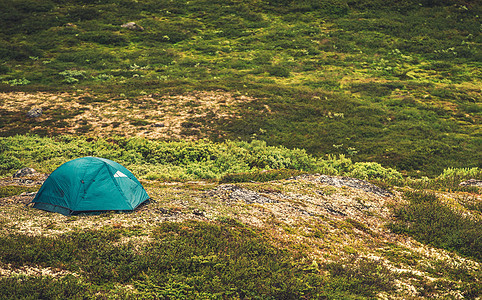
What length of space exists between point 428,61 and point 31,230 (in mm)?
48707

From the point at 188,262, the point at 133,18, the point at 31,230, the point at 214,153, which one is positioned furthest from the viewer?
the point at 133,18

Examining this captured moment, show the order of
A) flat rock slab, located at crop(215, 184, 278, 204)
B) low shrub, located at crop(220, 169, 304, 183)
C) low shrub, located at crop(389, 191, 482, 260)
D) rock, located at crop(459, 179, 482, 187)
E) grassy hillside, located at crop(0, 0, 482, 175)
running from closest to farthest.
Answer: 1. low shrub, located at crop(389, 191, 482, 260)
2. flat rock slab, located at crop(215, 184, 278, 204)
3. low shrub, located at crop(220, 169, 304, 183)
4. rock, located at crop(459, 179, 482, 187)
5. grassy hillside, located at crop(0, 0, 482, 175)

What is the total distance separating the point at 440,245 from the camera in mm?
11641

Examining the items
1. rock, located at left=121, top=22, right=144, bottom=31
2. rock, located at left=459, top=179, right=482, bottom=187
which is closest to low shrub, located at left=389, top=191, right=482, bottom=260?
rock, located at left=459, top=179, right=482, bottom=187

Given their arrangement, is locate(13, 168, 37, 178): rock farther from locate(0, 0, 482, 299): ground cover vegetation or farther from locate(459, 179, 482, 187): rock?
locate(459, 179, 482, 187): rock

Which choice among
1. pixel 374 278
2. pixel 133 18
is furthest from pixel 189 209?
pixel 133 18

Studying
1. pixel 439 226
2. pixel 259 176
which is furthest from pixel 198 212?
pixel 439 226

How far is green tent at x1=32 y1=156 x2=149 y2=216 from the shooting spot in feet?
38.9

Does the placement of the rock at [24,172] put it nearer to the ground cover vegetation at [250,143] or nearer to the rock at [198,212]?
the ground cover vegetation at [250,143]

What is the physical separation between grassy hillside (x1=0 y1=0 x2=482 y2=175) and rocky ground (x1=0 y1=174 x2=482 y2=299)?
916cm

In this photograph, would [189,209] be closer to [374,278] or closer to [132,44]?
[374,278]

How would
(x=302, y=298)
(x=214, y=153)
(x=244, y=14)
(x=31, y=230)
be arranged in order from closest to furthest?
(x=302, y=298), (x=31, y=230), (x=214, y=153), (x=244, y=14)

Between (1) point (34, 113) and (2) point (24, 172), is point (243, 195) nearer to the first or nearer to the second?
(2) point (24, 172)

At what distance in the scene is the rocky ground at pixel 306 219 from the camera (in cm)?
970
